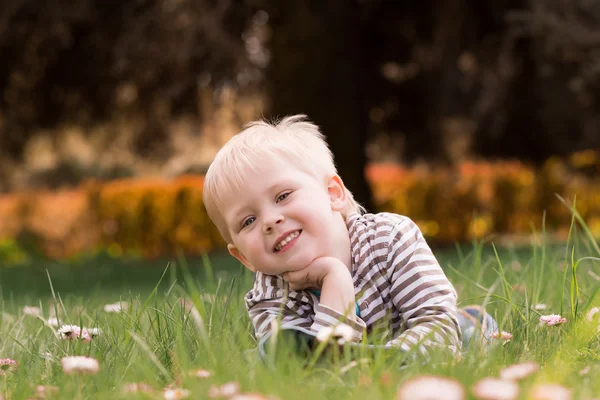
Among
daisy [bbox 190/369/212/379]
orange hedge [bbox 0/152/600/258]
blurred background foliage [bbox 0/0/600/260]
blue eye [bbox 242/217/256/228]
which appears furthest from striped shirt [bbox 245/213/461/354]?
orange hedge [bbox 0/152/600/258]

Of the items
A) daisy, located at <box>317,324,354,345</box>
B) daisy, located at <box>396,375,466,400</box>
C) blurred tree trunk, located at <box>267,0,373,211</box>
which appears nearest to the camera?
daisy, located at <box>396,375,466,400</box>

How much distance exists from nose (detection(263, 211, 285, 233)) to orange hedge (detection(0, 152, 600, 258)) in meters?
7.85

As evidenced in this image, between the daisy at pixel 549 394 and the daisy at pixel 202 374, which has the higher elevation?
the daisy at pixel 549 394

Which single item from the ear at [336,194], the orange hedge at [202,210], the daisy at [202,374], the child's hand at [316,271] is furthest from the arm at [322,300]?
the orange hedge at [202,210]

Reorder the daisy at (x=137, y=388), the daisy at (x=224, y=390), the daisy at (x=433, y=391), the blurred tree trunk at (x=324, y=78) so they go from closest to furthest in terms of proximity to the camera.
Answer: the daisy at (x=433, y=391) → the daisy at (x=224, y=390) → the daisy at (x=137, y=388) → the blurred tree trunk at (x=324, y=78)

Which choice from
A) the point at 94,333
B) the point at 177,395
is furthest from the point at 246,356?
the point at 94,333

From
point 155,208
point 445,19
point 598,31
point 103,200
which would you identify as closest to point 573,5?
point 598,31

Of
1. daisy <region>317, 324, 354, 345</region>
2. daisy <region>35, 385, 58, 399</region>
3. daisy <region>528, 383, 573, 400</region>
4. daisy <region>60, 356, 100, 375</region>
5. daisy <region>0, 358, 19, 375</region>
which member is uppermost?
daisy <region>528, 383, 573, 400</region>

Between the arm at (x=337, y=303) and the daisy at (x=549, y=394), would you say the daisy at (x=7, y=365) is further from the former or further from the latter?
the daisy at (x=549, y=394)

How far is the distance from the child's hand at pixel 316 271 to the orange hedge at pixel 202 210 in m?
7.76

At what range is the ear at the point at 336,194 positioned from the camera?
224 centimetres

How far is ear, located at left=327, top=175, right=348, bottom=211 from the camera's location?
224 centimetres

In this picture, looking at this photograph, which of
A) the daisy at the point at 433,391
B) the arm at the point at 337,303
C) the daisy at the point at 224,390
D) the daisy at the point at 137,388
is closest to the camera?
the daisy at the point at 433,391

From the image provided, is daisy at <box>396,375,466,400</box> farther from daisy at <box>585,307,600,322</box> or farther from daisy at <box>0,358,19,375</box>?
daisy at <box>0,358,19,375</box>
